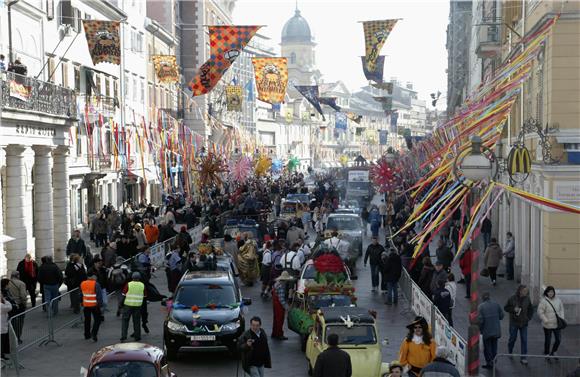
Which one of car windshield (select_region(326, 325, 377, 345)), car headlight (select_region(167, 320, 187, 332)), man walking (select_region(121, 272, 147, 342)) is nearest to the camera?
car windshield (select_region(326, 325, 377, 345))

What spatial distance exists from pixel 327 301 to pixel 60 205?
51.5 ft

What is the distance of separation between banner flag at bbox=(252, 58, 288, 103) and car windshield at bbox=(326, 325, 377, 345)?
28.1m

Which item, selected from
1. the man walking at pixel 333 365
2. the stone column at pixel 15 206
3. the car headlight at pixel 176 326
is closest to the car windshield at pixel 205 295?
the car headlight at pixel 176 326

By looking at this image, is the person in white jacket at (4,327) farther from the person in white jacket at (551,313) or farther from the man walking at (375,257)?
the man walking at (375,257)

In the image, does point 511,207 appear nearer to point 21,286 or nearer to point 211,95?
point 21,286

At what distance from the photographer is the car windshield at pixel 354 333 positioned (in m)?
14.7

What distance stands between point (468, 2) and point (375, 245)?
57.5 m

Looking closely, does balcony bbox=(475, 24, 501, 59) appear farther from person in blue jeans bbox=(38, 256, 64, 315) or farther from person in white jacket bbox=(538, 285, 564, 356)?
person in blue jeans bbox=(38, 256, 64, 315)

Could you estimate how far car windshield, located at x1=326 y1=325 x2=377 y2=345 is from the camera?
1466cm

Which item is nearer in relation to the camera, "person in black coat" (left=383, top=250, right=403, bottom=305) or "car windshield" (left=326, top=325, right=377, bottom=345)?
"car windshield" (left=326, top=325, right=377, bottom=345)

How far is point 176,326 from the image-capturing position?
16875 millimetres

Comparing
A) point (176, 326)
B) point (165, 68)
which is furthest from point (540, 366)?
point (165, 68)

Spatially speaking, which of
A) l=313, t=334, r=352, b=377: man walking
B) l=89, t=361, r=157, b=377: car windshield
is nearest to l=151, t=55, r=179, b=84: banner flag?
l=89, t=361, r=157, b=377: car windshield

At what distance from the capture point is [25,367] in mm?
16609
